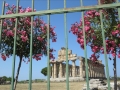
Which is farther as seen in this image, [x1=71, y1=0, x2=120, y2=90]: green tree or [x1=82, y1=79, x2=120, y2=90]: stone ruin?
[x1=82, y1=79, x2=120, y2=90]: stone ruin

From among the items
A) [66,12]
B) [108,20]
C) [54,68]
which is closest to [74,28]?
[108,20]

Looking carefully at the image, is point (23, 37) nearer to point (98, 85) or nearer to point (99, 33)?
point (99, 33)

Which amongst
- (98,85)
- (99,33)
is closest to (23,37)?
(99,33)

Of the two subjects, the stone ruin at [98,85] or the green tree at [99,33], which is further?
the stone ruin at [98,85]

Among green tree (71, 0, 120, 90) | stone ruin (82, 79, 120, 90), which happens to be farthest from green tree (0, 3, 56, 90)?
stone ruin (82, 79, 120, 90)

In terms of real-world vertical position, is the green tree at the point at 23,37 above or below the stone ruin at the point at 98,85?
above

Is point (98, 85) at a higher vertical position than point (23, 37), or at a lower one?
lower

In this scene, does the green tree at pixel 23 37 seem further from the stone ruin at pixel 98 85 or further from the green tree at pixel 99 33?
the stone ruin at pixel 98 85

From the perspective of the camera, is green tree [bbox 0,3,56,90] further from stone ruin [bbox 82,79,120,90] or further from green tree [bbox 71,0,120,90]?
stone ruin [bbox 82,79,120,90]

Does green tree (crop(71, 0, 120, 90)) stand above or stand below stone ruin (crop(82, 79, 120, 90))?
above

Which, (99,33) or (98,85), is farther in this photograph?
(98,85)

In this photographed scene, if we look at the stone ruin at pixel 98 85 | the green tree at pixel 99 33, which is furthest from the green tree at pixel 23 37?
the stone ruin at pixel 98 85

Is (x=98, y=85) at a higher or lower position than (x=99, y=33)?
lower

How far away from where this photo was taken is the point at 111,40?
6875 millimetres
